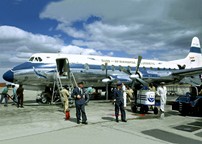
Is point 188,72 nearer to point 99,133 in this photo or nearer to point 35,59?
point 35,59

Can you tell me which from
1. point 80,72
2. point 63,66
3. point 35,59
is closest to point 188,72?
point 80,72

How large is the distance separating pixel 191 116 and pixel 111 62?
1397 cm

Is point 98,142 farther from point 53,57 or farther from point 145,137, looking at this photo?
point 53,57

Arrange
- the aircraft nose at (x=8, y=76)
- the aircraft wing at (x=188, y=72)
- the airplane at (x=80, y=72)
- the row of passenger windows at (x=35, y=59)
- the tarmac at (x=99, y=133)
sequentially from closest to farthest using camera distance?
1. the tarmac at (x=99, y=133)
2. the aircraft wing at (x=188, y=72)
3. the aircraft nose at (x=8, y=76)
4. the airplane at (x=80, y=72)
5. the row of passenger windows at (x=35, y=59)

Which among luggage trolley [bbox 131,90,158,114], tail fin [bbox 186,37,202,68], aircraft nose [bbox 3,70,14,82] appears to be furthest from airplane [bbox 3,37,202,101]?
tail fin [bbox 186,37,202,68]

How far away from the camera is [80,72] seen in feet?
76.0

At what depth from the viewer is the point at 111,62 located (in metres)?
26.9

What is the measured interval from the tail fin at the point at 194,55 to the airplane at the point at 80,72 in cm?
1172

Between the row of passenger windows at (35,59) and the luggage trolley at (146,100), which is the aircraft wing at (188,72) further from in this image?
Result: the row of passenger windows at (35,59)

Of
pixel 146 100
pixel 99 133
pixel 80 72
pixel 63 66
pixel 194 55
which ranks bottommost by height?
pixel 99 133

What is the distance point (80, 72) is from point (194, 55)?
20439 millimetres

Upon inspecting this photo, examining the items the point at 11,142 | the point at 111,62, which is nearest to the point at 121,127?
the point at 11,142

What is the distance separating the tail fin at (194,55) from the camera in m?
36.2

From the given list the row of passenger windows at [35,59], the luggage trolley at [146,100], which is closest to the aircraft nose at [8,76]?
the row of passenger windows at [35,59]
